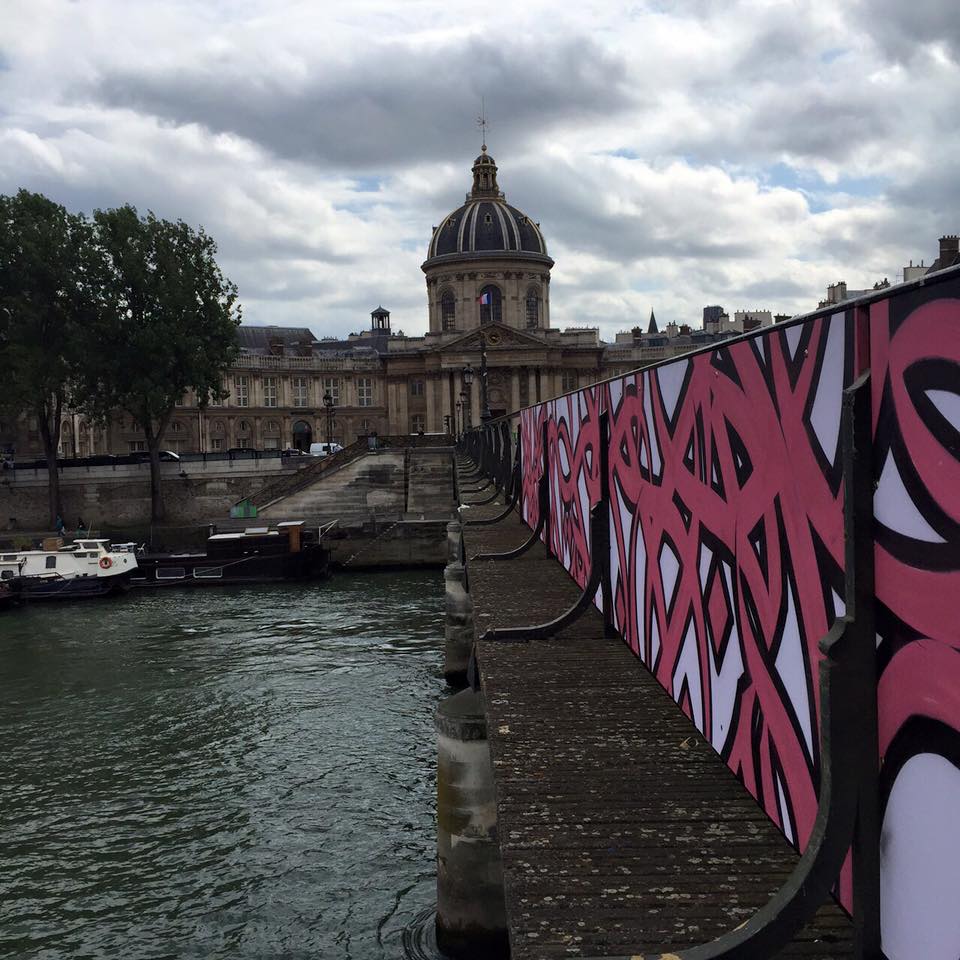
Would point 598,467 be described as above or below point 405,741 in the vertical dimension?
above

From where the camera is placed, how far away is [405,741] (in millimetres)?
17625

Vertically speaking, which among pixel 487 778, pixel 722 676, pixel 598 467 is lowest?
pixel 487 778

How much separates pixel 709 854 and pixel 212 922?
318 inches

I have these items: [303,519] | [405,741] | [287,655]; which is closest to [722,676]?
[405,741]

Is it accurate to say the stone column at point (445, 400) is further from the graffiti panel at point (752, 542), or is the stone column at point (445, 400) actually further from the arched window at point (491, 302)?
the graffiti panel at point (752, 542)

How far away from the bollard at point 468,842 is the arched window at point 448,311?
300 ft

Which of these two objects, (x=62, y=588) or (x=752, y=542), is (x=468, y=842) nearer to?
(x=752, y=542)

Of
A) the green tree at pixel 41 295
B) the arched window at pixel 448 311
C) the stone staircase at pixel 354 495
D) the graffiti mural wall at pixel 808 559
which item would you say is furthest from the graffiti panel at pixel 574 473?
the arched window at pixel 448 311

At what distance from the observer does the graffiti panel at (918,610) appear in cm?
347

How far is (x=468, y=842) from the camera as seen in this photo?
9.60 metres

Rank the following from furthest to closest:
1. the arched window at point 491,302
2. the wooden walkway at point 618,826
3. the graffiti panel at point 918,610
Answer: the arched window at point 491,302 < the wooden walkway at point 618,826 < the graffiti panel at point 918,610

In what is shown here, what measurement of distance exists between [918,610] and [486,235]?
98.2m

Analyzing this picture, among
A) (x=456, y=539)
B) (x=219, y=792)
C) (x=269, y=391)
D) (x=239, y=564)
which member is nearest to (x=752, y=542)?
(x=219, y=792)

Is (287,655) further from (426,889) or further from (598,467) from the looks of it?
(598,467)
